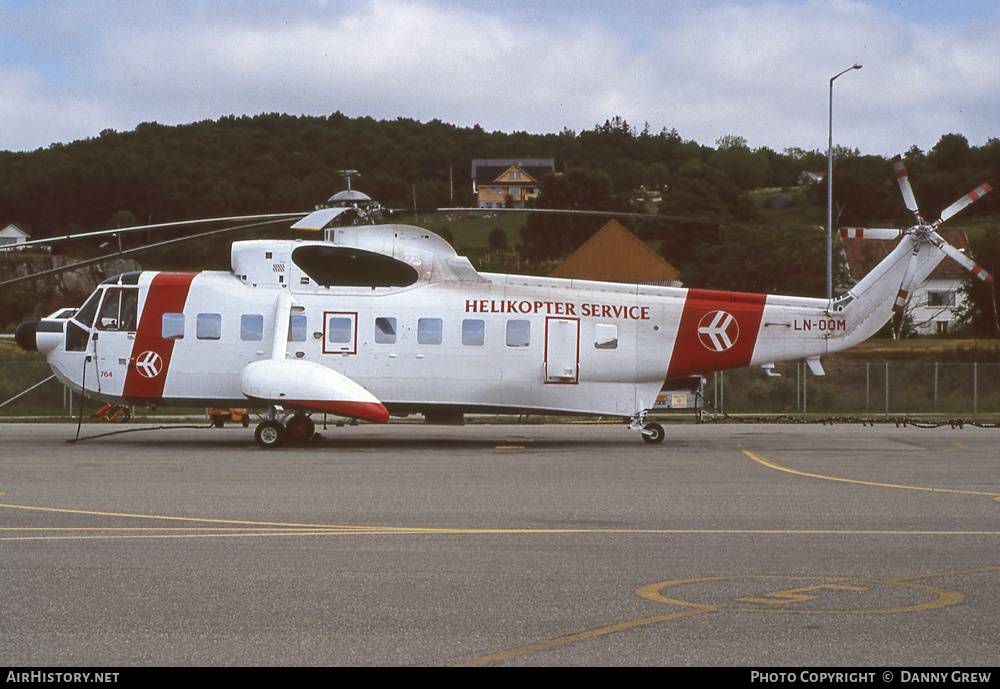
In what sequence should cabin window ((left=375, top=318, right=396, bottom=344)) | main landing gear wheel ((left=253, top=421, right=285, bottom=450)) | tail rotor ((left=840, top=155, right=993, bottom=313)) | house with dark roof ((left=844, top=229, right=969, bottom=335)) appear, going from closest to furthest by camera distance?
main landing gear wheel ((left=253, top=421, right=285, bottom=450)), tail rotor ((left=840, top=155, right=993, bottom=313)), cabin window ((left=375, top=318, right=396, bottom=344)), house with dark roof ((left=844, top=229, right=969, bottom=335))

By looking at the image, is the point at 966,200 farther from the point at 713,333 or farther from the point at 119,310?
the point at 119,310

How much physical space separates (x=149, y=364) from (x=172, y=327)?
0.88 m

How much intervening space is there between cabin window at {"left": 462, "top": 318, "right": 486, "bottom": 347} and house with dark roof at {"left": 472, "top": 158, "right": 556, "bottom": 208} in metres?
28.7

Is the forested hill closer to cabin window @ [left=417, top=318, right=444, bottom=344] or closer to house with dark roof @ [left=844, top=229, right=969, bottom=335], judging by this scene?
cabin window @ [left=417, top=318, right=444, bottom=344]

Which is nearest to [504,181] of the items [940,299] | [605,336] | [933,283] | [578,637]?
[940,299]

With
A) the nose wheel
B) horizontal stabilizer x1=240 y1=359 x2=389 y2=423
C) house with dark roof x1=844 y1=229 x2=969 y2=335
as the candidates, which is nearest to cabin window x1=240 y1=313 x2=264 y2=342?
horizontal stabilizer x1=240 y1=359 x2=389 y2=423

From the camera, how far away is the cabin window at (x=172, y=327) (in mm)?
22562

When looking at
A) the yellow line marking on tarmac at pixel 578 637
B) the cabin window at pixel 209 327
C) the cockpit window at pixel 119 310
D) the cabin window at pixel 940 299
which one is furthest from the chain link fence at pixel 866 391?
the cabin window at pixel 940 299

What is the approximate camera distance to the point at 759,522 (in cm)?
1178

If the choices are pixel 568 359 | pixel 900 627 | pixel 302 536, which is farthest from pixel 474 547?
pixel 568 359

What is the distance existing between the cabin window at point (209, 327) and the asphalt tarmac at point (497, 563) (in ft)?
15.0

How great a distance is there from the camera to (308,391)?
21.2 metres

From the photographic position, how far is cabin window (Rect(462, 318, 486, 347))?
22453mm
